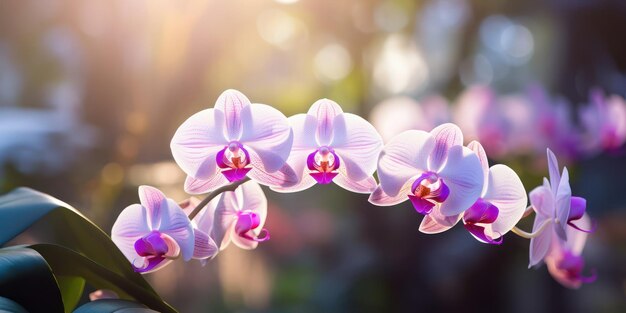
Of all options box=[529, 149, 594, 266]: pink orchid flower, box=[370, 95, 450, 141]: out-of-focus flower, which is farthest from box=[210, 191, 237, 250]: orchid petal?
box=[370, 95, 450, 141]: out-of-focus flower

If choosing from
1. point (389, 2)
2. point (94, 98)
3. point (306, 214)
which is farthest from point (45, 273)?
point (306, 214)

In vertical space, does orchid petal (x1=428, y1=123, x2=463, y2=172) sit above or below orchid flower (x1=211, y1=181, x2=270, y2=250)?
above

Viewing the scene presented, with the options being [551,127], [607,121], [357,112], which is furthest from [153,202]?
[357,112]

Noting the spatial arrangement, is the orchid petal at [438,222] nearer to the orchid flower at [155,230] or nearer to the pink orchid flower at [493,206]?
the pink orchid flower at [493,206]

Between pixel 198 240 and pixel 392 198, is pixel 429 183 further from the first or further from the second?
pixel 198 240

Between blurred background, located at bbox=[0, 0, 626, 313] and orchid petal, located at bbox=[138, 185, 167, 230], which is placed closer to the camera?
orchid petal, located at bbox=[138, 185, 167, 230]

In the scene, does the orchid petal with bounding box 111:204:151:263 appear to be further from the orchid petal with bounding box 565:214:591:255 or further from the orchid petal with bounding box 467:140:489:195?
the orchid petal with bounding box 565:214:591:255
